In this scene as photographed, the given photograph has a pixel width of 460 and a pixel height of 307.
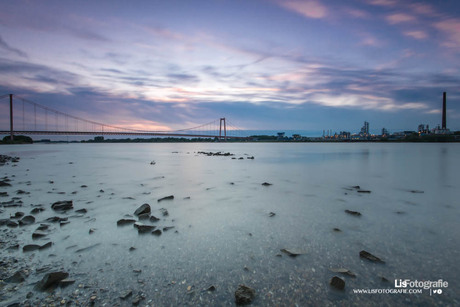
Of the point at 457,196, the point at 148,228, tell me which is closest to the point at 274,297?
the point at 148,228

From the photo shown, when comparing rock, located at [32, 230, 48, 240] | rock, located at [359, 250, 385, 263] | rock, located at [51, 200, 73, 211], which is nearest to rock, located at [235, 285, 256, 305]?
rock, located at [359, 250, 385, 263]

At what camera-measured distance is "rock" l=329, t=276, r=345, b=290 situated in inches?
113

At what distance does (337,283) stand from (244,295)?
1.24 meters

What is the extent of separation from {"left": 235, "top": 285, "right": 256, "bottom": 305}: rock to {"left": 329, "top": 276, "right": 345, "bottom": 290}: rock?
3.44 feet

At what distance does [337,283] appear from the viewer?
2.90 metres

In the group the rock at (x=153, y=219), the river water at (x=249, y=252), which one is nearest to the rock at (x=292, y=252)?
the river water at (x=249, y=252)

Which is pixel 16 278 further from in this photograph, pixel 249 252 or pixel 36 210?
pixel 36 210

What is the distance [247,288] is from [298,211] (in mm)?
3918

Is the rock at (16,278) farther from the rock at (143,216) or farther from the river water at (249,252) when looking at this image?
the rock at (143,216)

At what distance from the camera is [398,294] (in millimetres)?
2785

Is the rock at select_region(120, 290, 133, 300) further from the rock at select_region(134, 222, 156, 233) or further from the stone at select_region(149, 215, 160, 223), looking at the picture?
the stone at select_region(149, 215, 160, 223)

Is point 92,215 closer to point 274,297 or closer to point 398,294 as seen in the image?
point 274,297

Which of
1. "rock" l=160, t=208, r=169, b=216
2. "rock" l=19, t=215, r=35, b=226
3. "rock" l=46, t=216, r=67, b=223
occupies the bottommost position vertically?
"rock" l=160, t=208, r=169, b=216

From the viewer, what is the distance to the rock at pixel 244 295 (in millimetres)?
2623
